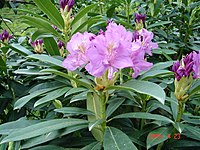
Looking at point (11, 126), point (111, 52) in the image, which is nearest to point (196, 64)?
point (111, 52)

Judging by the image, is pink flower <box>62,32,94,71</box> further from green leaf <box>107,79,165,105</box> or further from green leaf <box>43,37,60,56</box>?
green leaf <box>43,37,60,56</box>

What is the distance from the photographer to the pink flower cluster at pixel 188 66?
815 millimetres

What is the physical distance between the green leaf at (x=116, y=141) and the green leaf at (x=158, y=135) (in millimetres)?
79

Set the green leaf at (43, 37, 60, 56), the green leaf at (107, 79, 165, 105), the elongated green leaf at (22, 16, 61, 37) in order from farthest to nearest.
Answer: the green leaf at (43, 37, 60, 56) < the elongated green leaf at (22, 16, 61, 37) < the green leaf at (107, 79, 165, 105)

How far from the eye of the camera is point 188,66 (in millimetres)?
815

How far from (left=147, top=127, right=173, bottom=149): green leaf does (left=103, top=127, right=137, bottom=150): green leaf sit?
0.26 feet

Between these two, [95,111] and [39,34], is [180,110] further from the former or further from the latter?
[39,34]

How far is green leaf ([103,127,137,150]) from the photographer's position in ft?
2.41

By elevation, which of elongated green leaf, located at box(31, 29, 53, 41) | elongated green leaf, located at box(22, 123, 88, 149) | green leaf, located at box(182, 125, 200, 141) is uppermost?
elongated green leaf, located at box(31, 29, 53, 41)

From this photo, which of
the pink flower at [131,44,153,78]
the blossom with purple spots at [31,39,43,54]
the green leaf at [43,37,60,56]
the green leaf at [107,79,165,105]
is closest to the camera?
the green leaf at [107,79,165,105]

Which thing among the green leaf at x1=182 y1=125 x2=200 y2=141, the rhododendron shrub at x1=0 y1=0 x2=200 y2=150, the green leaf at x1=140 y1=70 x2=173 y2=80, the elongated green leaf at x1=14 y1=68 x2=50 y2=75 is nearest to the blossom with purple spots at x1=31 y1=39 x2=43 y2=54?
the rhododendron shrub at x1=0 y1=0 x2=200 y2=150

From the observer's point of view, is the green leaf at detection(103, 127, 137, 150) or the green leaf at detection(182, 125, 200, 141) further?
the green leaf at detection(182, 125, 200, 141)

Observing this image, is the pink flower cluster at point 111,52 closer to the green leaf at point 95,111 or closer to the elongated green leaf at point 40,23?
the green leaf at point 95,111

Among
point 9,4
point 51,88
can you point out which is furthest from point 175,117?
point 9,4
